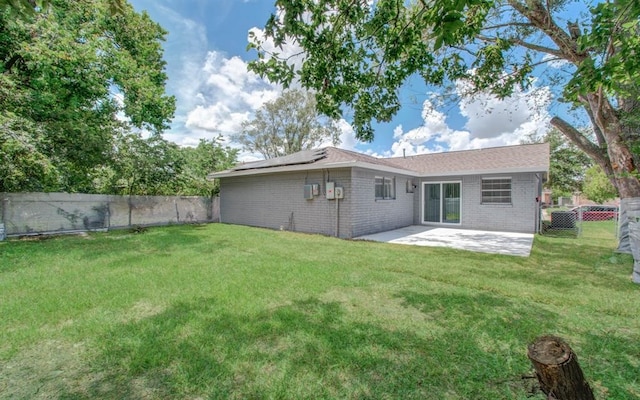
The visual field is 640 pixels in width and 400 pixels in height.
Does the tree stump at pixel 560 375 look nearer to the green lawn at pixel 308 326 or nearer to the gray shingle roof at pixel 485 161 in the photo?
the green lawn at pixel 308 326

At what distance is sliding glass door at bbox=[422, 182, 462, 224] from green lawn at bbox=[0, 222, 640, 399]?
20.0ft

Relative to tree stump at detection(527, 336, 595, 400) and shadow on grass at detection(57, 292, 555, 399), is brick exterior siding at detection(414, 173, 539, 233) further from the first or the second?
tree stump at detection(527, 336, 595, 400)

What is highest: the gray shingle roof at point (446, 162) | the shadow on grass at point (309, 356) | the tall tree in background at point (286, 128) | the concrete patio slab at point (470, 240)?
the tall tree in background at point (286, 128)

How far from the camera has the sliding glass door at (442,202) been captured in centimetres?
1211

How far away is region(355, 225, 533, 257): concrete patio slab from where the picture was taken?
7.43 metres

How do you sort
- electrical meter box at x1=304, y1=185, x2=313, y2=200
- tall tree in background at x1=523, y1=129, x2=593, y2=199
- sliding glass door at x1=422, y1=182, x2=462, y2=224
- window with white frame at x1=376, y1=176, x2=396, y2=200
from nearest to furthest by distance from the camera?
1. electrical meter box at x1=304, y1=185, x2=313, y2=200
2. window with white frame at x1=376, y1=176, x2=396, y2=200
3. sliding glass door at x1=422, y1=182, x2=462, y2=224
4. tall tree in background at x1=523, y1=129, x2=593, y2=199

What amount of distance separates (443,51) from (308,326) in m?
7.97

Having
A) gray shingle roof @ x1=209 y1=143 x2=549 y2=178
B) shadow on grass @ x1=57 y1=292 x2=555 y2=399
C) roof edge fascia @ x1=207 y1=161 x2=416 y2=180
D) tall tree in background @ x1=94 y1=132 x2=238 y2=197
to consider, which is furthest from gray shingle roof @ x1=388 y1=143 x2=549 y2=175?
tall tree in background @ x1=94 y1=132 x2=238 y2=197

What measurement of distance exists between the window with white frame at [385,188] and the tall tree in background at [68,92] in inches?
349

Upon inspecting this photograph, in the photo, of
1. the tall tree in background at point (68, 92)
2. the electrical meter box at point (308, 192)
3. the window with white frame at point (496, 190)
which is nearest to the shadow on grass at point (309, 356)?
the electrical meter box at point (308, 192)

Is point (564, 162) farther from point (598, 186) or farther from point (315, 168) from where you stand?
point (315, 168)

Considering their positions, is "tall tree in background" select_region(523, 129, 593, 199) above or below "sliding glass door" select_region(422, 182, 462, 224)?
above

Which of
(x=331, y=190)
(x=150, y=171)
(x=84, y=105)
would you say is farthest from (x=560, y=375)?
(x=150, y=171)

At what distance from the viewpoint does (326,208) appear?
10078mm
